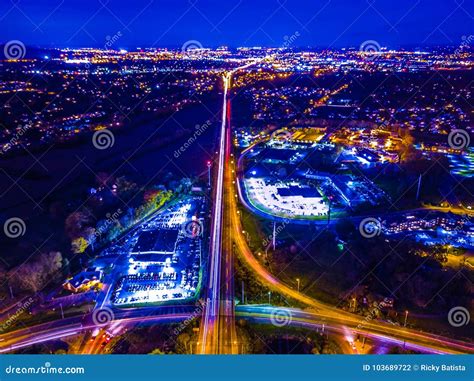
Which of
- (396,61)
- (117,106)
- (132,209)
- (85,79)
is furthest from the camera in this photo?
(396,61)

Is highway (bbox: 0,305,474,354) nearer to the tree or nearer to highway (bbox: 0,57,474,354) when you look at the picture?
highway (bbox: 0,57,474,354)

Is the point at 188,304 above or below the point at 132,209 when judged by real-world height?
below

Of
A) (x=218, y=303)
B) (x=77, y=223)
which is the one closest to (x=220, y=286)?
(x=218, y=303)

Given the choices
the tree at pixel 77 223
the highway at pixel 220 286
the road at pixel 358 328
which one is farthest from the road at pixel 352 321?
the tree at pixel 77 223

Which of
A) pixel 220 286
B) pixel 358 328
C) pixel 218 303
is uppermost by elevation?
pixel 220 286

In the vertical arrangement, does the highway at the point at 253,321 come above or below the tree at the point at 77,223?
below

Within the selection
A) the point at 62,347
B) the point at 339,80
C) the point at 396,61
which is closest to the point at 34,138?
the point at 62,347

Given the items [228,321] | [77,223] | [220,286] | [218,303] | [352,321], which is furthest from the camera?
[77,223]

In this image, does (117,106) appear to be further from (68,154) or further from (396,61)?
(396,61)

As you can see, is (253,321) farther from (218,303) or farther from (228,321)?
(218,303)

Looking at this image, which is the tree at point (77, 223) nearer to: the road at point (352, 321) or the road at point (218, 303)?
the road at point (218, 303)

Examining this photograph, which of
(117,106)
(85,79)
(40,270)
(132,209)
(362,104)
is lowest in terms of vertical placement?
(40,270)
